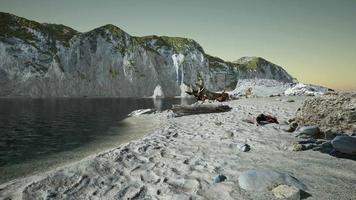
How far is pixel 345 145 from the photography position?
347 inches

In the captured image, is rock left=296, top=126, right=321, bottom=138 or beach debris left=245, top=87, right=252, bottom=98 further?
beach debris left=245, top=87, right=252, bottom=98

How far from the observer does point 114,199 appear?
688 centimetres

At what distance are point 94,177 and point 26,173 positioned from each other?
4187 millimetres

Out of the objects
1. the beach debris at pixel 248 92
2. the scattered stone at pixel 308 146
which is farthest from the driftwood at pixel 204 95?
the scattered stone at pixel 308 146

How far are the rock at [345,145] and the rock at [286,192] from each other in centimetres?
388

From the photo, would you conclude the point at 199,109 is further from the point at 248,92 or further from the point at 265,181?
the point at 265,181

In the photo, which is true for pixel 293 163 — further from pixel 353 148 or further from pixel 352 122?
pixel 352 122

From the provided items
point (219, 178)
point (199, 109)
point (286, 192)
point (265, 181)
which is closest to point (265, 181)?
point (265, 181)

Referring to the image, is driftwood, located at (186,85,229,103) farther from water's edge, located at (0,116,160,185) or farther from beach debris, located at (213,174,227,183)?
beach debris, located at (213,174,227,183)

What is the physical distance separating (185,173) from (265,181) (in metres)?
2.46

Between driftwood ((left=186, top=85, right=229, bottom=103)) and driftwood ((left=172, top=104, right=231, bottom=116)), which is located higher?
driftwood ((left=186, top=85, right=229, bottom=103))

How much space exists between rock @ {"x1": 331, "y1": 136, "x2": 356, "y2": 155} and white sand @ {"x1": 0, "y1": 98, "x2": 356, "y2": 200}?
0.48 metres

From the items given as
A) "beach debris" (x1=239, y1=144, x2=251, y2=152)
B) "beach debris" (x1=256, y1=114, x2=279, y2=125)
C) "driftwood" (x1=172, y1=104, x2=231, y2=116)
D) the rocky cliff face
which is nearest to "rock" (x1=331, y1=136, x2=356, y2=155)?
"beach debris" (x1=239, y1=144, x2=251, y2=152)

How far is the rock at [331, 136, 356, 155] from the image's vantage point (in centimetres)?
870
